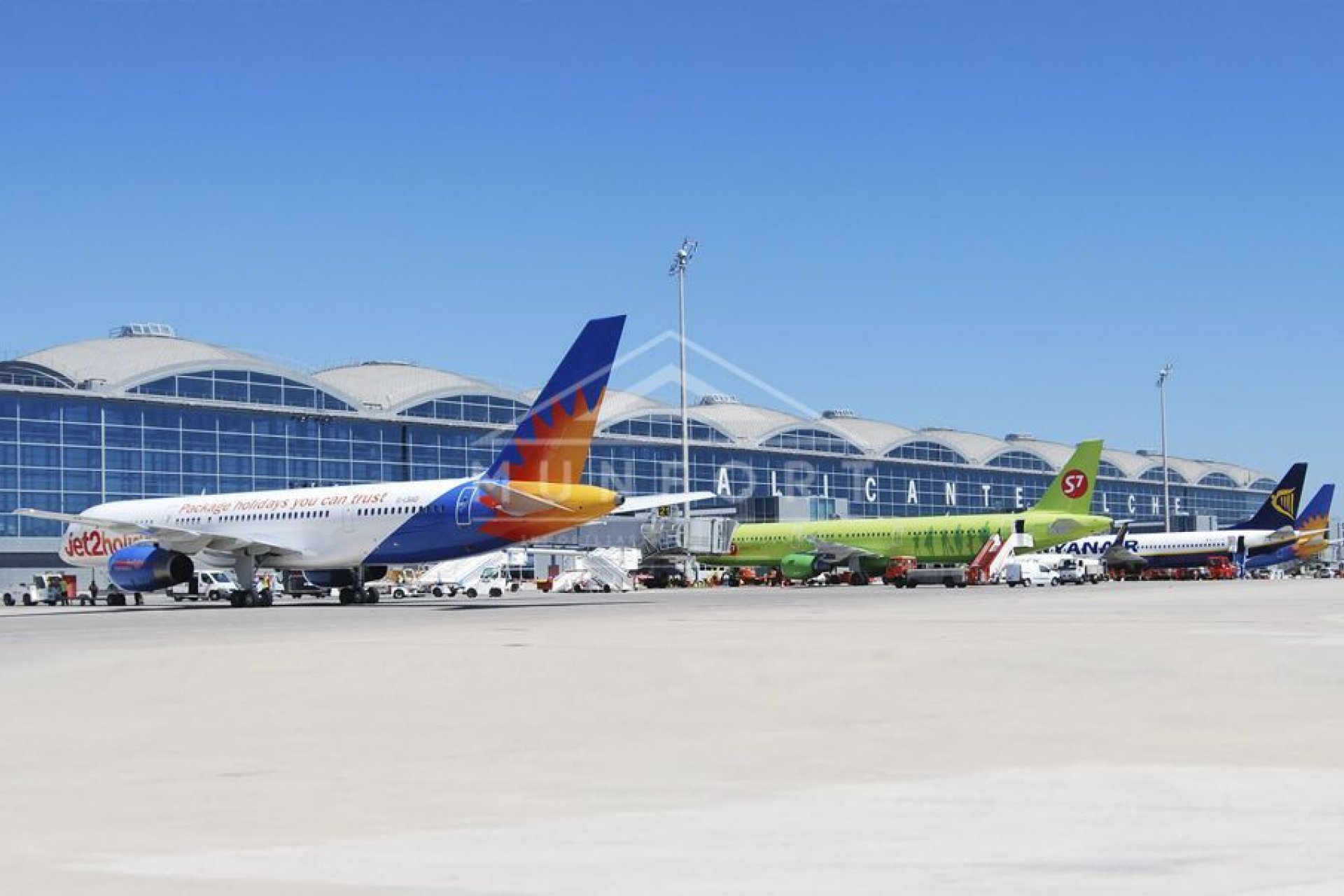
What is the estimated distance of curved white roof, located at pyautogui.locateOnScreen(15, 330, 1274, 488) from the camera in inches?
3231

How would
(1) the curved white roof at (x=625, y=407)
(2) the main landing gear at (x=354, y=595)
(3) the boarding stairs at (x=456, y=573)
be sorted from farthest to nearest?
(1) the curved white roof at (x=625, y=407)
(3) the boarding stairs at (x=456, y=573)
(2) the main landing gear at (x=354, y=595)

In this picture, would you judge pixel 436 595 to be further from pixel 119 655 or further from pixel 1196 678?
pixel 1196 678

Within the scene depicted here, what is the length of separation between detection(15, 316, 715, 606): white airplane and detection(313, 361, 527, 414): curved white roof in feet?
130

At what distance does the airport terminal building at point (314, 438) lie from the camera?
→ 78.4 m

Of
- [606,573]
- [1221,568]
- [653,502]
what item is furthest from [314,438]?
[1221,568]

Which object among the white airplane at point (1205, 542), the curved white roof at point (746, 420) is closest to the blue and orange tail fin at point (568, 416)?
the white airplane at point (1205, 542)

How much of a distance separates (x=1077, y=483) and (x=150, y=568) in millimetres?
45972

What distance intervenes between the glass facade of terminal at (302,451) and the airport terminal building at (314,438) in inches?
3.7

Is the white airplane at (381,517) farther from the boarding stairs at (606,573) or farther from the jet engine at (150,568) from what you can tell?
the boarding stairs at (606,573)

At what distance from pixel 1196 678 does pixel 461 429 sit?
87013 millimetres

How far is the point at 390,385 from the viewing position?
9756cm

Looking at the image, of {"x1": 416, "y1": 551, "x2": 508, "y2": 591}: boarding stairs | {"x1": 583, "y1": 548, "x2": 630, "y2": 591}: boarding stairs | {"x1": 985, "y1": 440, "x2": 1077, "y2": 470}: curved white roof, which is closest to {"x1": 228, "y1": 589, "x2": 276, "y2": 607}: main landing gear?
{"x1": 416, "y1": 551, "x2": 508, "y2": 591}: boarding stairs

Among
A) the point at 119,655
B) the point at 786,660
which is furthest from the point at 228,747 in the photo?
the point at 119,655

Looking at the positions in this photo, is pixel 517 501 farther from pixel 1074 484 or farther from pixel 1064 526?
pixel 1074 484
